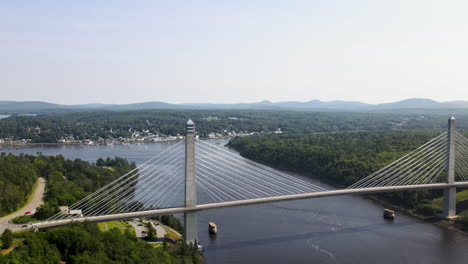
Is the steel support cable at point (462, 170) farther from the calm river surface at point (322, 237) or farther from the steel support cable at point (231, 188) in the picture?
the steel support cable at point (231, 188)

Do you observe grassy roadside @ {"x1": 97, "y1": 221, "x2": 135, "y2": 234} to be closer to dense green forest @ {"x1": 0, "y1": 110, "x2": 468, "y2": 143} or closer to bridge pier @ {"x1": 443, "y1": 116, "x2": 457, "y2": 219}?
bridge pier @ {"x1": 443, "y1": 116, "x2": 457, "y2": 219}

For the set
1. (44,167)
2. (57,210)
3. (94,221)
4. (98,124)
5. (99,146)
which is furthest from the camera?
(98,124)

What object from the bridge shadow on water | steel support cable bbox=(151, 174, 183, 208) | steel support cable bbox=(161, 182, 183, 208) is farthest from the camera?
steel support cable bbox=(151, 174, 183, 208)

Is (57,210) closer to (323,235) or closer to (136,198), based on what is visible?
(136,198)

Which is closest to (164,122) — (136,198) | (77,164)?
(77,164)

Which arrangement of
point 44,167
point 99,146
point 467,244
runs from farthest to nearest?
point 99,146, point 44,167, point 467,244

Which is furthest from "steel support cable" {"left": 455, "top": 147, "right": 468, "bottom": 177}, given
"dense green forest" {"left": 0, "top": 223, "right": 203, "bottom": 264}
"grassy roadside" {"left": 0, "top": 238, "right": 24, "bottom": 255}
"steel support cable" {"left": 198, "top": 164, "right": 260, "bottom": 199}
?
"grassy roadside" {"left": 0, "top": 238, "right": 24, "bottom": 255}

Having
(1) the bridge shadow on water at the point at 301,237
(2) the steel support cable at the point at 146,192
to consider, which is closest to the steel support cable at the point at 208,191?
(2) the steel support cable at the point at 146,192
